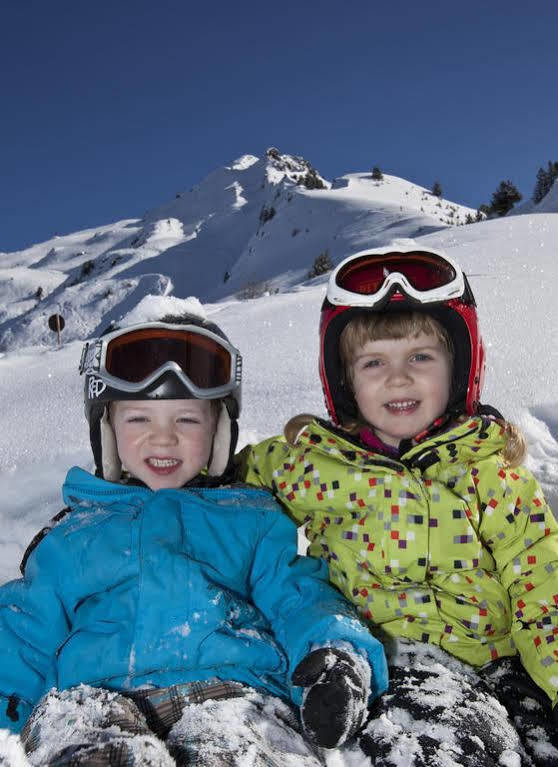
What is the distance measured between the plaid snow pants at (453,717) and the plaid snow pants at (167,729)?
9.7 inches

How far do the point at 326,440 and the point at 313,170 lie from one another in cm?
8088

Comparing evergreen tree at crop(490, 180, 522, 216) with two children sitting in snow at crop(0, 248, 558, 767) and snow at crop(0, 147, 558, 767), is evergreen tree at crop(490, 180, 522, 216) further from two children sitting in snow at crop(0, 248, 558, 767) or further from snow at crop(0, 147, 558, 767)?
two children sitting in snow at crop(0, 248, 558, 767)

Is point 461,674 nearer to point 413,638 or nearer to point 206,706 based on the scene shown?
point 413,638

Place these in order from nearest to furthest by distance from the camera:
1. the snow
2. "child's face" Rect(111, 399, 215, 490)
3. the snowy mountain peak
→ "child's face" Rect(111, 399, 215, 490), the snow, the snowy mountain peak

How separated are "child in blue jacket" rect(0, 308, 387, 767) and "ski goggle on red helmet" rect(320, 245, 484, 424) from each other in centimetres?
50

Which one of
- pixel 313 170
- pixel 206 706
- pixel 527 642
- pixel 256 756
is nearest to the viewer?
pixel 256 756

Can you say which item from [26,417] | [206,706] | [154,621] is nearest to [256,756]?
[206,706]

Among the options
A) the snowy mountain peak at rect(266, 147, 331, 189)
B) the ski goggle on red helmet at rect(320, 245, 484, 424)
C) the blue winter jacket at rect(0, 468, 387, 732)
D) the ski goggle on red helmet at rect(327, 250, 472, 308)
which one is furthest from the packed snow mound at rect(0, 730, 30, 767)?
the snowy mountain peak at rect(266, 147, 331, 189)

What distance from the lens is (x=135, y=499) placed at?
7.04 feet

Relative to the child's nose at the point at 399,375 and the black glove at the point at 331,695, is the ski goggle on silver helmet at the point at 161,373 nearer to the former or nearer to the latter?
the child's nose at the point at 399,375

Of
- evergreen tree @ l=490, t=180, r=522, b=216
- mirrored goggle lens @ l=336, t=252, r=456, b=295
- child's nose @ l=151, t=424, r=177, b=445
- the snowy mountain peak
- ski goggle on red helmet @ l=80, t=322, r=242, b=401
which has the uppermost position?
the snowy mountain peak

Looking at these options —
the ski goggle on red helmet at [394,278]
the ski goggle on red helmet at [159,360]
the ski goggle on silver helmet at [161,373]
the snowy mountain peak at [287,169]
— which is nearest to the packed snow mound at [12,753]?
the ski goggle on silver helmet at [161,373]

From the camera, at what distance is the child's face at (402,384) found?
237cm

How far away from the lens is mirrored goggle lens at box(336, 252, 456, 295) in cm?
256
